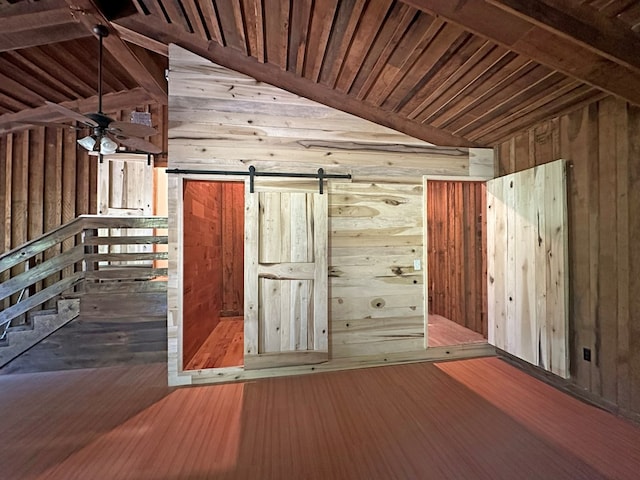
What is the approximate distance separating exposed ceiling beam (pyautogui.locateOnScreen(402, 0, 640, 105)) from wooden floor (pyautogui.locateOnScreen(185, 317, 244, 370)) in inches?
125

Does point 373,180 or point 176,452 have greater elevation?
point 373,180

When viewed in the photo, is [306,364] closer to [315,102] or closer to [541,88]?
[315,102]

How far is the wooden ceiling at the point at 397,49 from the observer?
1.41 meters

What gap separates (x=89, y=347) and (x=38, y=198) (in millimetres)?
2796

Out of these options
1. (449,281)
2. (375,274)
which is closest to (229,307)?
(375,274)

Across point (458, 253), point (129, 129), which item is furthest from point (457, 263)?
point (129, 129)

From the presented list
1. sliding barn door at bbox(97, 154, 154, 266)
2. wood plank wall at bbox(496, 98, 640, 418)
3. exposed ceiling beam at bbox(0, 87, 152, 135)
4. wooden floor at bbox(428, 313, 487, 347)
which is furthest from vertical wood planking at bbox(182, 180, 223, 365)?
wood plank wall at bbox(496, 98, 640, 418)

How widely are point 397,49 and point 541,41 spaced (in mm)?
856

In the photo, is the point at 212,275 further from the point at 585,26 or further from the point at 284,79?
the point at 585,26

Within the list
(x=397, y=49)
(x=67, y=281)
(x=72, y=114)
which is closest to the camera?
(x=397, y=49)

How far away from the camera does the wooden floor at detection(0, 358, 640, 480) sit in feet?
4.85

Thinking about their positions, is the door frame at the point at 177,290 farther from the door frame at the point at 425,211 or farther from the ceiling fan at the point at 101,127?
the door frame at the point at 425,211

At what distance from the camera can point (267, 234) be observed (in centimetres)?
250

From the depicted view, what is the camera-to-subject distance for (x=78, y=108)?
3.92 m
